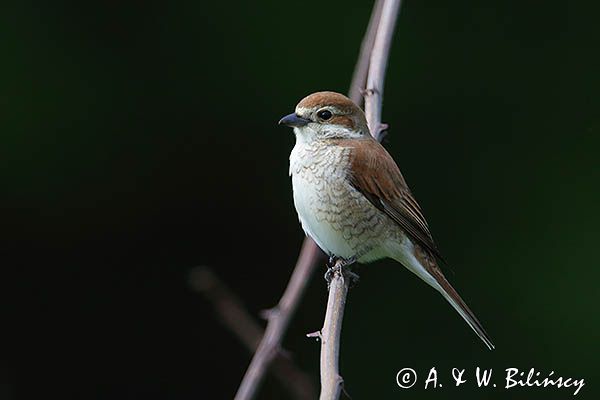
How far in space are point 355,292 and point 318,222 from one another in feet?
8.40

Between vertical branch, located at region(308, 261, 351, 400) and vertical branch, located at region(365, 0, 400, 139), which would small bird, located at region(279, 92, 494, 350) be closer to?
vertical branch, located at region(365, 0, 400, 139)

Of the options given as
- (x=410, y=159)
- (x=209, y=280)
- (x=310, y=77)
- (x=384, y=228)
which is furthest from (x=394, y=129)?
(x=209, y=280)

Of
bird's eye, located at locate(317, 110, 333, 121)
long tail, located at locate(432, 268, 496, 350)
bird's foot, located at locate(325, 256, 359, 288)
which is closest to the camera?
bird's foot, located at locate(325, 256, 359, 288)

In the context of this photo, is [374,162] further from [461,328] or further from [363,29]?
[363,29]

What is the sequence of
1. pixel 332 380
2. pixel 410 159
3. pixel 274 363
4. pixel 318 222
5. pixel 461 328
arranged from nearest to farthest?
pixel 332 380 < pixel 274 363 < pixel 318 222 < pixel 461 328 < pixel 410 159

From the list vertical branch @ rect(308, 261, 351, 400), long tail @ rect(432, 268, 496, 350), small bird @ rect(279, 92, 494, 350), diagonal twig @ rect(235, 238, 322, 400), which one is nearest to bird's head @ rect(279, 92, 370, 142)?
small bird @ rect(279, 92, 494, 350)

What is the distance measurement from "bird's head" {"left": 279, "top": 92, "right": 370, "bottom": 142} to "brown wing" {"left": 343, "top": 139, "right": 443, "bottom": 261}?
0.04 m

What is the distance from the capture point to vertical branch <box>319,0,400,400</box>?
5.20 feet

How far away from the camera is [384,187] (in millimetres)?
2777

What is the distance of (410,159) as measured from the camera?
17.6ft

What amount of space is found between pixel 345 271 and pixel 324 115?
1.74ft

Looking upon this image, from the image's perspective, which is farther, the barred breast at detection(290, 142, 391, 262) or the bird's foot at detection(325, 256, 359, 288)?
the barred breast at detection(290, 142, 391, 262)

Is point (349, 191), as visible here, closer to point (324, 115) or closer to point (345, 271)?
point (324, 115)

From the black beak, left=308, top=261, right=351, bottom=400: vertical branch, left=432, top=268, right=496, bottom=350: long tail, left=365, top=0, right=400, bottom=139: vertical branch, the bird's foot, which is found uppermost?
left=365, top=0, right=400, bottom=139: vertical branch
